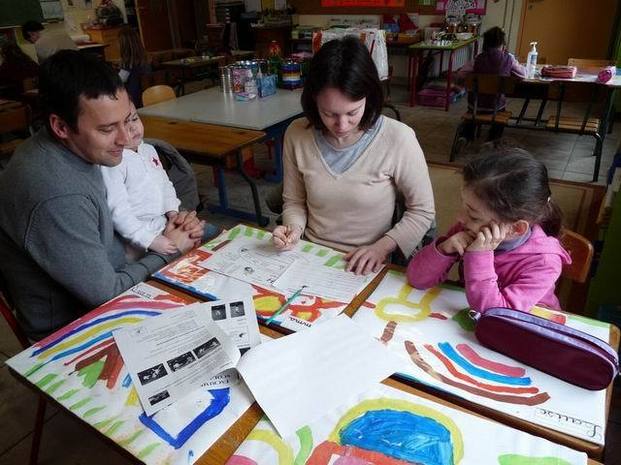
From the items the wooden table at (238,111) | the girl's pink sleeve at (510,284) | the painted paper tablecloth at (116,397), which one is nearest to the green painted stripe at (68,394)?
the painted paper tablecloth at (116,397)

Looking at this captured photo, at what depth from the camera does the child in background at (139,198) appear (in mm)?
1338

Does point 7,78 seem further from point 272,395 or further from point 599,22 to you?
point 599,22

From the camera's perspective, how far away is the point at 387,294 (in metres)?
1.07

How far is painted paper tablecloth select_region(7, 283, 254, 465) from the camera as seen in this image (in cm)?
73

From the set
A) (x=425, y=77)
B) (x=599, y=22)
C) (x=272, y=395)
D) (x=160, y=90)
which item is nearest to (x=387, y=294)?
(x=272, y=395)

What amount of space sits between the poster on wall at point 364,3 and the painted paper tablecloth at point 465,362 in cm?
654

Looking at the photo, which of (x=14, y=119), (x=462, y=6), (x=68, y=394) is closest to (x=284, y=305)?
(x=68, y=394)

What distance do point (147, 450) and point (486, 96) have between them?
410 centimetres

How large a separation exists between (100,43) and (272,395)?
804 cm

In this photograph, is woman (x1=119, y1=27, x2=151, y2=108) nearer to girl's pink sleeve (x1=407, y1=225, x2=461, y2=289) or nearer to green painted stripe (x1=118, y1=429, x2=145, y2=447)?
girl's pink sleeve (x1=407, y1=225, x2=461, y2=289)

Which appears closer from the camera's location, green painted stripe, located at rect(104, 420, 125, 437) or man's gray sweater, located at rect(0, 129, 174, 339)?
green painted stripe, located at rect(104, 420, 125, 437)

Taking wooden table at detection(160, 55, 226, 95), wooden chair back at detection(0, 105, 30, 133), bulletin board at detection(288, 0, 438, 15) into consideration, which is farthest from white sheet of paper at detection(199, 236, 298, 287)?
bulletin board at detection(288, 0, 438, 15)

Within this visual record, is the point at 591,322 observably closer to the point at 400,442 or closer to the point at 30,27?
the point at 400,442

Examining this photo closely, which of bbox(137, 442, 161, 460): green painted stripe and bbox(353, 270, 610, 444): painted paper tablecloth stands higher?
bbox(353, 270, 610, 444): painted paper tablecloth
